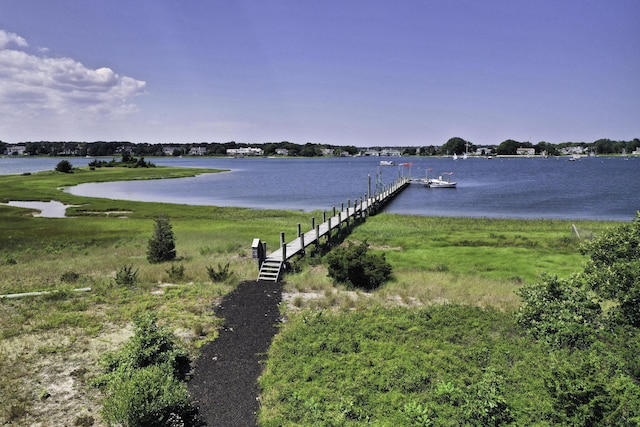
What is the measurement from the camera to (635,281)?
11.5 meters

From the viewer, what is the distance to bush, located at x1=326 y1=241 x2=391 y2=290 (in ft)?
66.8

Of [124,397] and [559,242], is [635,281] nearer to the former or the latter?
[124,397]

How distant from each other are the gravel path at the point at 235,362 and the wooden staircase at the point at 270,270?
294 centimetres

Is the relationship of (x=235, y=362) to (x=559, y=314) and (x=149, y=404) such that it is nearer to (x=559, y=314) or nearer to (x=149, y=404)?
(x=149, y=404)

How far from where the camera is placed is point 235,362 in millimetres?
11828

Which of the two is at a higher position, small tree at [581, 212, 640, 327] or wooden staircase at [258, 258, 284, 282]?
small tree at [581, 212, 640, 327]

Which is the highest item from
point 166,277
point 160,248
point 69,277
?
A: point 160,248

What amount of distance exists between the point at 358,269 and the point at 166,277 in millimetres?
9908

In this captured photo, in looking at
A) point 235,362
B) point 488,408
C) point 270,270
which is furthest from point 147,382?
point 270,270

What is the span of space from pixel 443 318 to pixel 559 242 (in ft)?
73.9

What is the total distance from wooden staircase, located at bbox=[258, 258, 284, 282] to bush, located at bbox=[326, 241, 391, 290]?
9.35 ft

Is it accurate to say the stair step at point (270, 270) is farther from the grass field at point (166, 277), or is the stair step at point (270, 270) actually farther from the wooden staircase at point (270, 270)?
the grass field at point (166, 277)

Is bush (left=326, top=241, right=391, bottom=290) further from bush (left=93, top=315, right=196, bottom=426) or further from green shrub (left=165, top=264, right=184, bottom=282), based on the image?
bush (left=93, top=315, right=196, bottom=426)

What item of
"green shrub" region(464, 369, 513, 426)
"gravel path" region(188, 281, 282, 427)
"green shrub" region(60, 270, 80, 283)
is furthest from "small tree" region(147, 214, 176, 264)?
"green shrub" region(464, 369, 513, 426)
